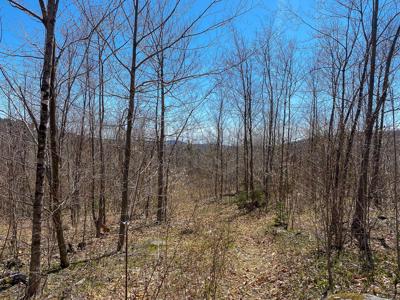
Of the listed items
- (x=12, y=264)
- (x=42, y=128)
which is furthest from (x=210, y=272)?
(x=12, y=264)

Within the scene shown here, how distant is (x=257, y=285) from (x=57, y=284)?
361 centimetres

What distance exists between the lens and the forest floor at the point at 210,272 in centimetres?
462

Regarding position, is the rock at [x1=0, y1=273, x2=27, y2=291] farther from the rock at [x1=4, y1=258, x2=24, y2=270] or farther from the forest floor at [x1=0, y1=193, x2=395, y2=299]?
the rock at [x1=4, y1=258, x2=24, y2=270]

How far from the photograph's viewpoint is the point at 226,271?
5820 millimetres

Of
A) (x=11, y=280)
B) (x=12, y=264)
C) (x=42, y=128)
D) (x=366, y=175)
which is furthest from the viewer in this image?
(x=12, y=264)

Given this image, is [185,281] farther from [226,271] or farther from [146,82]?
[146,82]

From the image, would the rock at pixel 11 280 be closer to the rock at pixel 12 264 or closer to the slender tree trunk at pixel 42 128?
the rock at pixel 12 264

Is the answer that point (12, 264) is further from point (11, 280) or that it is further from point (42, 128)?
point (42, 128)

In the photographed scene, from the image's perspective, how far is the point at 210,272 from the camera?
5.26 metres

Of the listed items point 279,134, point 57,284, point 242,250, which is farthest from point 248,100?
point 57,284

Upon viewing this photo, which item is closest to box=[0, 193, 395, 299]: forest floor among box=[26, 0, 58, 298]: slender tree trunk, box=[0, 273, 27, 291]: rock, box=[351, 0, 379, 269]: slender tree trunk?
box=[0, 273, 27, 291]: rock

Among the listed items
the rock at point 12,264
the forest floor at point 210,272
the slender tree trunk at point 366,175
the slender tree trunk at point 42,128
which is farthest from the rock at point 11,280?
the slender tree trunk at point 366,175

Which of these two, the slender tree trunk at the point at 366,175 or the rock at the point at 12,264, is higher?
the slender tree trunk at the point at 366,175

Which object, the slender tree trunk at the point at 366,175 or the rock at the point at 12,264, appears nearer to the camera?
the slender tree trunk at the point at 366,175
